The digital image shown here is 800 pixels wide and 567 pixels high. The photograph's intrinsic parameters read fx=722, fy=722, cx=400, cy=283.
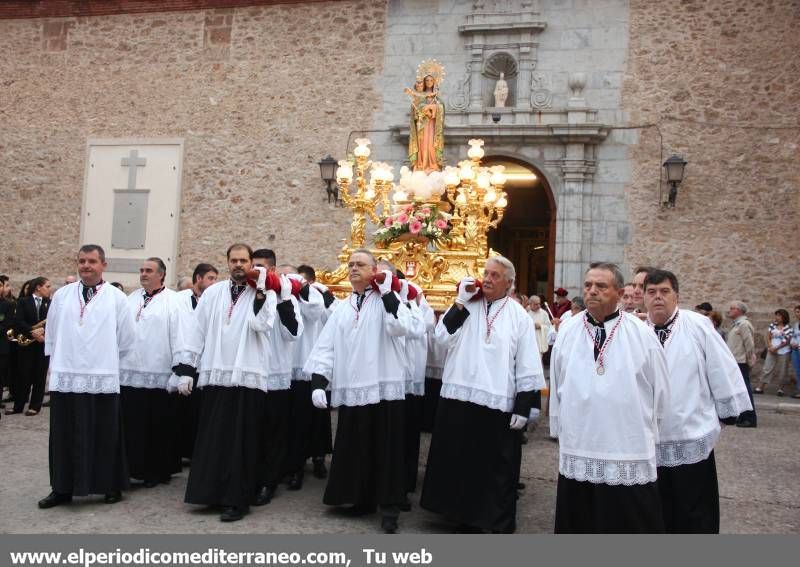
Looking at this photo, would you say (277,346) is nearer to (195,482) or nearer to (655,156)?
(195,482)

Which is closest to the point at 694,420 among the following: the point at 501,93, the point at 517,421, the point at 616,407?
the point at 616,407

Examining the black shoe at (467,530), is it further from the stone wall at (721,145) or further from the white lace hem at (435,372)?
the stone wall at (721,145)

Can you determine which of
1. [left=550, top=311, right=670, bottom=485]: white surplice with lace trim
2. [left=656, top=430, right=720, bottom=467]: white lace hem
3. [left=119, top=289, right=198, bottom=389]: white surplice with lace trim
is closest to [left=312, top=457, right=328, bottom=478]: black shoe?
[left=119, top=289, right=198, bottom=389]: white surplice with lace trim

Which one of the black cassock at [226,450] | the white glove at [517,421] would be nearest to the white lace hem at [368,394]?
the black cassock at [226,450]

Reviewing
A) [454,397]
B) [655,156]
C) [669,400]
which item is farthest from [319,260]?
[669,400]

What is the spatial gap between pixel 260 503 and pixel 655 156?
9793mm

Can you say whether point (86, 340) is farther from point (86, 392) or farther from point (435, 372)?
point (435, 372)

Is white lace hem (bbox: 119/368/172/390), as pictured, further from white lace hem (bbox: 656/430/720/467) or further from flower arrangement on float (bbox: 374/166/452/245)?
white lace hem (bbox: 656/430/720/467)

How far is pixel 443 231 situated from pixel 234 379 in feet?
12.5

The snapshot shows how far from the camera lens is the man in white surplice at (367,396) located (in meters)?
4.81

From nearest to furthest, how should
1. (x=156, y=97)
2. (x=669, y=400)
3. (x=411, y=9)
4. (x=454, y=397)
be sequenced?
(x=669, y=400)
(x=454, y=397)
(x=411, y=9)
(x=156, y=97)

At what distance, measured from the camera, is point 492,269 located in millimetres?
4891

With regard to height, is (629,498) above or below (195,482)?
above

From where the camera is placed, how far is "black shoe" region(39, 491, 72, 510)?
489cm
